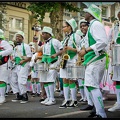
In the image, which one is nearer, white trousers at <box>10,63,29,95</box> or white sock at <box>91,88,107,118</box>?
white sock at <box>91,88,107,118</box>

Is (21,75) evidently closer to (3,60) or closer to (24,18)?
(3,60)

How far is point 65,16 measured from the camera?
7238 millimetres

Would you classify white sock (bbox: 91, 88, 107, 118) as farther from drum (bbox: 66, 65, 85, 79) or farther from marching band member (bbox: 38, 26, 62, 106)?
marching band member (bbox: 38, 26, 62, 106)

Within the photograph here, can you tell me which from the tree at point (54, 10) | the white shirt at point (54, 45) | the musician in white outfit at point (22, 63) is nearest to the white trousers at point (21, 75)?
the musician in white outfit at point (22, 63)

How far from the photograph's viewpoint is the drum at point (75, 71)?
21.0 feet

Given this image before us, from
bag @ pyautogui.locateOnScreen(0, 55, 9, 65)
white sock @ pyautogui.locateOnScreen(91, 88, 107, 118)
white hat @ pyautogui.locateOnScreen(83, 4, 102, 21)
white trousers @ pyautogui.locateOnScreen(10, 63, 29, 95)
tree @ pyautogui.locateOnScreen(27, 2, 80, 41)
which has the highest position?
A: tree @ pyautogui.locateOnScreen(27, 2, 80, 41)

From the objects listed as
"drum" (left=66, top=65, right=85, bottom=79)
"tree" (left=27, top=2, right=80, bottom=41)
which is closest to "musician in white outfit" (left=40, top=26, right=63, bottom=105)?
"tree" (left=27, top=2, right=80, bottom=41)

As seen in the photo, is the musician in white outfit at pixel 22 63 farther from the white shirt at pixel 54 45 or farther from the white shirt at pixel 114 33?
the white shirt at pixel 114 33

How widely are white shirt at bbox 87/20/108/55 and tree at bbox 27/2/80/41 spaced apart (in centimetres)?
67

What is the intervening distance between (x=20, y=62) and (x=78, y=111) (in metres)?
2.56

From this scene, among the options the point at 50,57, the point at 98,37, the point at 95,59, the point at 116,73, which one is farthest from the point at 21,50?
the point at 98,37

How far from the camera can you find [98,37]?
16.9 feet

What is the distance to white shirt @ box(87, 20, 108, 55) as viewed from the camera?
5113 mm

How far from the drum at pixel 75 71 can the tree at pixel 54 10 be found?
3.83ft
